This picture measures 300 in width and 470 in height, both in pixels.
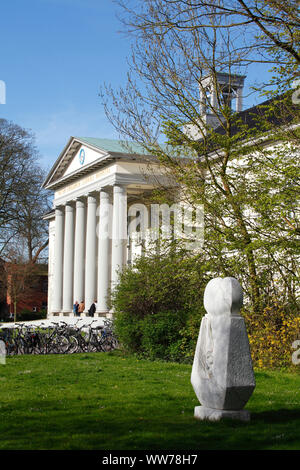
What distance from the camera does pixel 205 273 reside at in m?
17.6

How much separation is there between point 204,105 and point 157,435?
1175 cm

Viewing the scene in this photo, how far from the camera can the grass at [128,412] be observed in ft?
23.7

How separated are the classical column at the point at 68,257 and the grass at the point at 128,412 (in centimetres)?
3982

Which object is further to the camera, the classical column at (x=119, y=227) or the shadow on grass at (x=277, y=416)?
the classical column at (x=119, y=227)

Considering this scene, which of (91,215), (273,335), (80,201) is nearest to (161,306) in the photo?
(273,335)


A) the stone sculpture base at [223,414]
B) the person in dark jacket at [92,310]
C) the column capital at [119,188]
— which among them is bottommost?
the stone sculpture base at [223,414]

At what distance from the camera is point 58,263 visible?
5850 cm

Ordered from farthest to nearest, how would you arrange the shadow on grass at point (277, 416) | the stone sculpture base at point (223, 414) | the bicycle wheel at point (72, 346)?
the bicycle wheel at point (72, 346) → the shadow on grass at point (277, 416) → the stone sculpture base at point (223, 414)

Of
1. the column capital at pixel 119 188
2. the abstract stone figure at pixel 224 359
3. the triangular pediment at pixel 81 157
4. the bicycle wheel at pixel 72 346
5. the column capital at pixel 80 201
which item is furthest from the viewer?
the column capital at pixel 80 201

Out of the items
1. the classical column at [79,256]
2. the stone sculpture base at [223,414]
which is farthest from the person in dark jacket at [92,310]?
the stone sculpture base at [223,414]

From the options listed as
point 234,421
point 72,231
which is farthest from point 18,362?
point 72,231

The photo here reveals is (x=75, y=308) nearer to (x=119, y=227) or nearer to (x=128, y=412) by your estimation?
(x=119, y=227)

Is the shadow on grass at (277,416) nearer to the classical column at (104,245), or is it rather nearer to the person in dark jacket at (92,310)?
the classical column at (104,245)
